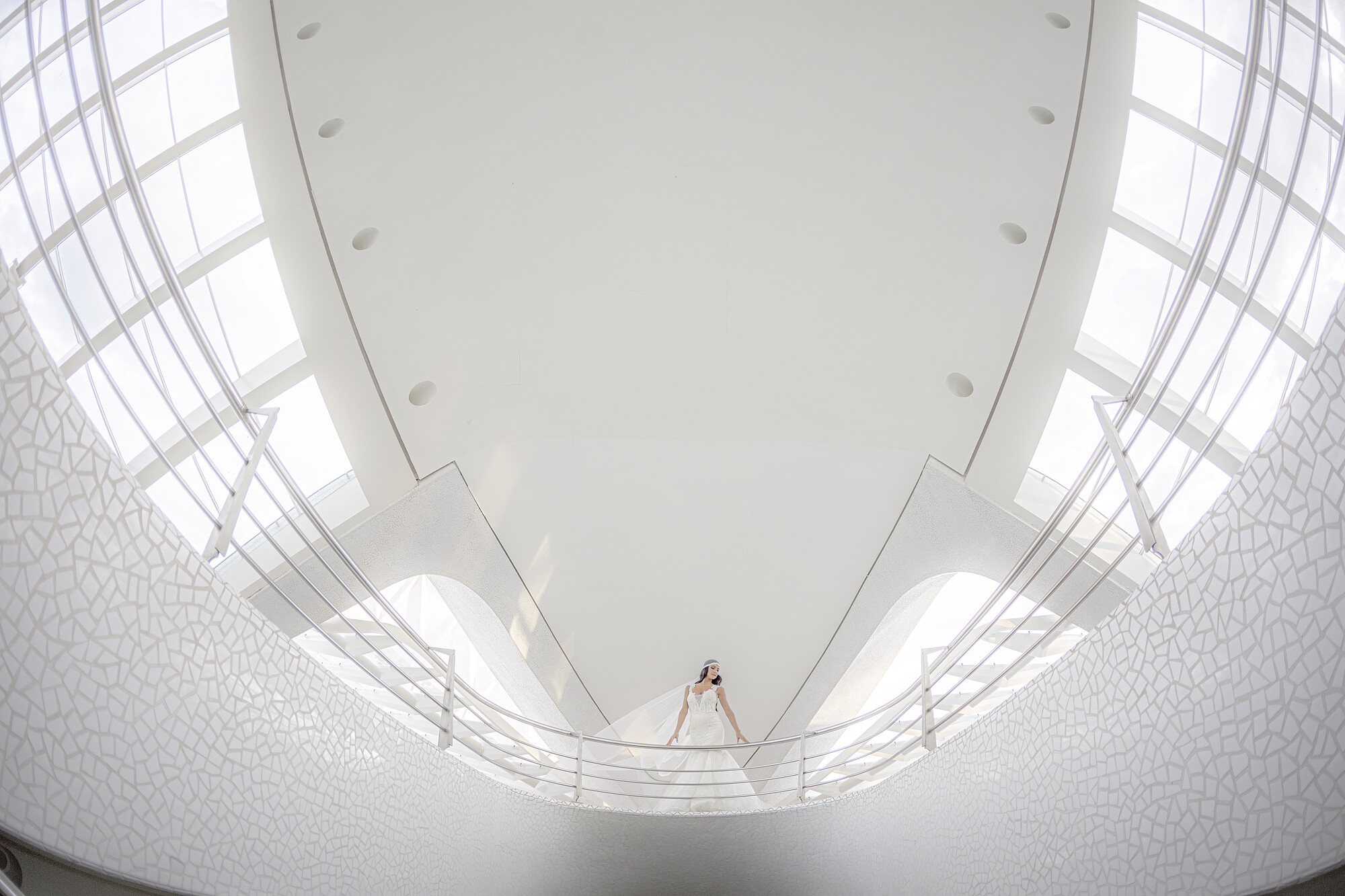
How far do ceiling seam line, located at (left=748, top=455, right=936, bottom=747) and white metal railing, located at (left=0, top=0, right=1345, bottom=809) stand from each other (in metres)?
0.34

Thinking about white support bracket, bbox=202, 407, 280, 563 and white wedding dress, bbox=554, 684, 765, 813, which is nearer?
white support bracket, bbox=202, 407, 280, 563

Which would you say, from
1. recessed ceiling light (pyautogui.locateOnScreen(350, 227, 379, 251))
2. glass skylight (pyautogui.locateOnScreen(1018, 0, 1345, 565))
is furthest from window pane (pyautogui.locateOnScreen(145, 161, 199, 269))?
glass skylight (pyautogui.locateOnScreen(1018, 0, 1345, 565))

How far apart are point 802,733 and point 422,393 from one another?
3847mm

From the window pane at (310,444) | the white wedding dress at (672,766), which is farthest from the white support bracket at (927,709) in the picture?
the window pane at (310,444)

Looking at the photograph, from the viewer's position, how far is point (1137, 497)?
2.71 meters

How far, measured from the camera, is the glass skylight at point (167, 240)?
16.4ft

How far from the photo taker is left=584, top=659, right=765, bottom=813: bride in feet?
18.5

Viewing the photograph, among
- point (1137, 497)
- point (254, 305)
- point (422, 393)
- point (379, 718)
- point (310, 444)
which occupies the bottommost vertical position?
point (379, 718)

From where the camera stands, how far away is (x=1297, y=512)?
78.7 inches

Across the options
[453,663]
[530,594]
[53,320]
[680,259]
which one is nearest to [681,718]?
[530,594]

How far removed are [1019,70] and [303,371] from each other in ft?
17.0

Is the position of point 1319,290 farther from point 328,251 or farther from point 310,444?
point 310,444

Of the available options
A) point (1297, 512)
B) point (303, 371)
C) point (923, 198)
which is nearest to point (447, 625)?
point (303, 371)

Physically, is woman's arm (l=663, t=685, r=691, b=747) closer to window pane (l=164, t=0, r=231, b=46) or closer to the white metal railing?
the white metal railing
